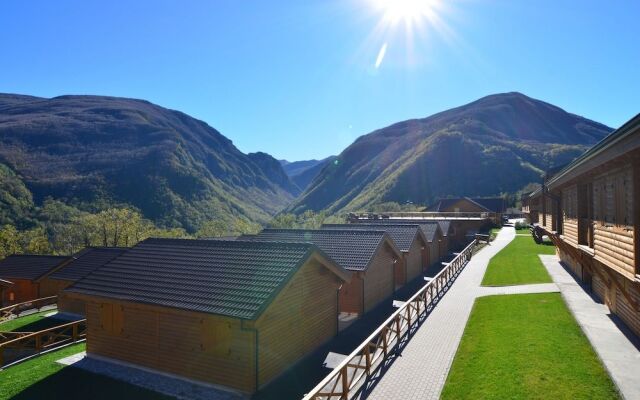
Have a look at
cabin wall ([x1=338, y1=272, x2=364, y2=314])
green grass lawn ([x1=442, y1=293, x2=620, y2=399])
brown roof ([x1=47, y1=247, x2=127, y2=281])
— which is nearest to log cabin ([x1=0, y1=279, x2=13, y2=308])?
brown roof ([x1=47, y1=247, x2=127, y2=281])

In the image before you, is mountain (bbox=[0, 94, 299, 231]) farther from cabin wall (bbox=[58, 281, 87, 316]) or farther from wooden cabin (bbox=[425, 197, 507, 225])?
cabin wall (bbox=[58, 281, 87, 316])

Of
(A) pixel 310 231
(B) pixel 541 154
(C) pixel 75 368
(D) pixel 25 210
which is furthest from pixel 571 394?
(B) pixel 541 154

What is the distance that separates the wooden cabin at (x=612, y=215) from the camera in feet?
28.7

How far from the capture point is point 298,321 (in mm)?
14094

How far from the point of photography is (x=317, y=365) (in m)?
13.8

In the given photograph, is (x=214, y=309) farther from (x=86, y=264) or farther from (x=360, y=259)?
(x=86, y=264)

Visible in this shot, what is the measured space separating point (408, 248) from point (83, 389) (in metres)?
20.6

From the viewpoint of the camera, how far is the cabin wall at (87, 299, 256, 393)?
11.6 metres

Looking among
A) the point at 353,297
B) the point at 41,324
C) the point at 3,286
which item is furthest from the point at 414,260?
the point at 3,286

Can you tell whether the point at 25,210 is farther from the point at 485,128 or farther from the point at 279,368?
the point at 485,128

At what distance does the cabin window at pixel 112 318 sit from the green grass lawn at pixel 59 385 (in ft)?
4.97

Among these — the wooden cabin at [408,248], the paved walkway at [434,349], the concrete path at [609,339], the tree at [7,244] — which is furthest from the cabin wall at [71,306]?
the tree at [7,244]

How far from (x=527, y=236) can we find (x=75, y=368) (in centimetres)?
4763

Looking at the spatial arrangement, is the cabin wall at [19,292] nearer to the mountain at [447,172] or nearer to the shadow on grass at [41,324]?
the shadow on grass at [41,324]
